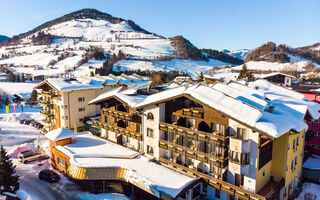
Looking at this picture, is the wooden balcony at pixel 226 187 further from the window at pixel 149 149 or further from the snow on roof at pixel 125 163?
the window at pixel 149 149

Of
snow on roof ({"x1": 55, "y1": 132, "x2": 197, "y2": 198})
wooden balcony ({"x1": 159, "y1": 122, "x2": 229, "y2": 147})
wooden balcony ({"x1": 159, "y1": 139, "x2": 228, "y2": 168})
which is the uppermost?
wooden balcony ({"x1": 159, "y1": 122, "x2": 229, "y2": 147})

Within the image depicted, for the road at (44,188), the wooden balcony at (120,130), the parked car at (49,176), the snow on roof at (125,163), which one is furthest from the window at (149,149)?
the parked car at (49,176)

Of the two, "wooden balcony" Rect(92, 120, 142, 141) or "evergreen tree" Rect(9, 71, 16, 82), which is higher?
"evergreen tree" Rect(9, 71, 16, 82)

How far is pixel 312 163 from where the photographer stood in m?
27.0

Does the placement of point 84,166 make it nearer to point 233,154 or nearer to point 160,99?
point 160,99

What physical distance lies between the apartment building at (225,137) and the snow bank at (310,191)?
0.98 meters

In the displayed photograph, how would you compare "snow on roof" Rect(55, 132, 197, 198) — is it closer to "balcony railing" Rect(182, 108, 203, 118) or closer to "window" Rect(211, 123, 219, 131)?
"window" Rect(211, 123, 219, 131)

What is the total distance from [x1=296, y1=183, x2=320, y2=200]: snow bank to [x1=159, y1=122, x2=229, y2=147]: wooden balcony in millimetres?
11729

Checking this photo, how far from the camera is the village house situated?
1731 cm

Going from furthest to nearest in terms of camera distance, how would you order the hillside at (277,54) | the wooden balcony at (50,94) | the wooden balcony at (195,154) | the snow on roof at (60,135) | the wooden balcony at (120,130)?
the hillside at (277,54) < the wooden balcony at (50,94) < the snow on roof at (60,135) < the wooden balcony at (120,130) < the wooden balcony at (195,154)

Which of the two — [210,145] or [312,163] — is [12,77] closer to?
[210,145]

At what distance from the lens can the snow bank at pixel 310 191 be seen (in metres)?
22.4

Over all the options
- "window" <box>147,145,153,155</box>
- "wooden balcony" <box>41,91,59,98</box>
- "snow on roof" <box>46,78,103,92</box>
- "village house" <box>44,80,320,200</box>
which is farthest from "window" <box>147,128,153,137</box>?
"wooden balcony" <box>41,91,59,98</box>

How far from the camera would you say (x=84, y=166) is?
2139 centimetres
